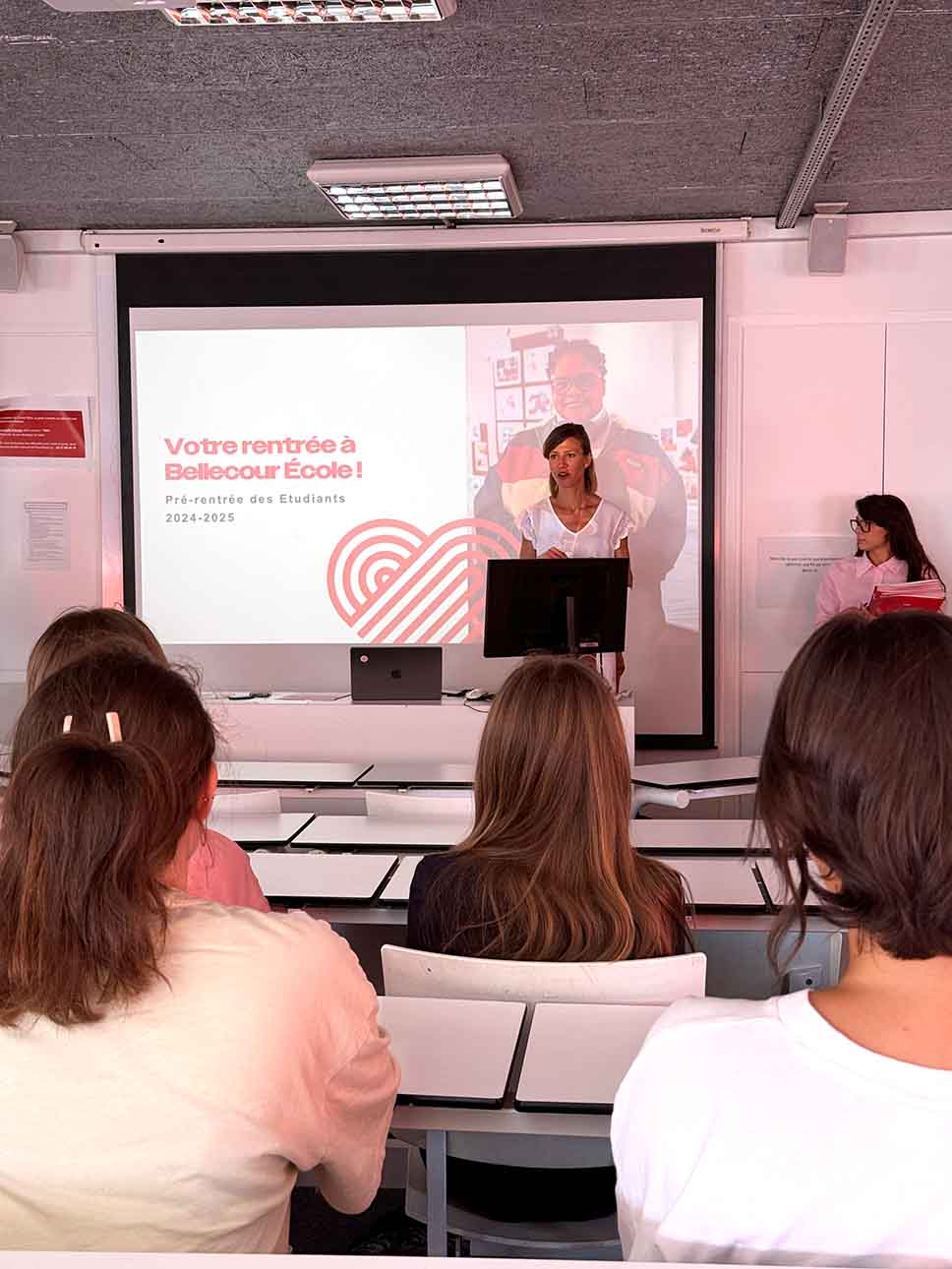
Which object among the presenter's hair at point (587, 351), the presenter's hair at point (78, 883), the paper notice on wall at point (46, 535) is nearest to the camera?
the presenter's hair at point (78, 883)

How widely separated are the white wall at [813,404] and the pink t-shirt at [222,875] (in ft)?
13.4

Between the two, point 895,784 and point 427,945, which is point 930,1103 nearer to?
point 895,784

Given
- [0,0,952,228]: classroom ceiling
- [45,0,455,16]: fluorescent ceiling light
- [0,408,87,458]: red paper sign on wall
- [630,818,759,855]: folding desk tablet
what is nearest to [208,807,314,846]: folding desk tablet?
[630,818,759,855]: folding desk tablet

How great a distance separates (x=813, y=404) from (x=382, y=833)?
3.69 m

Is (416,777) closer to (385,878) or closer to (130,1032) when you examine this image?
(385,878)

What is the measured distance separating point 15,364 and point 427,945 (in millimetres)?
5129

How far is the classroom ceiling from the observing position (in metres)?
3.71

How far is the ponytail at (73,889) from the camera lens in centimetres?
117

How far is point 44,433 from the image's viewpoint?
6.25 meters

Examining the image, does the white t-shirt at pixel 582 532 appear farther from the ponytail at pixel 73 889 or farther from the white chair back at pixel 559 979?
the ponytail at pixel 73 889

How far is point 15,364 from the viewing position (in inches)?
246

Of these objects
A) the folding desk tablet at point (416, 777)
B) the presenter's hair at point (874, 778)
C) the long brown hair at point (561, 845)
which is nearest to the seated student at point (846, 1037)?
the presenter's hair at point (874, 778)

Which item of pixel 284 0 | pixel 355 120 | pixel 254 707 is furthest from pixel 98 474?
pixel 284 0

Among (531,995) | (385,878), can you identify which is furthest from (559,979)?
(385,878)
